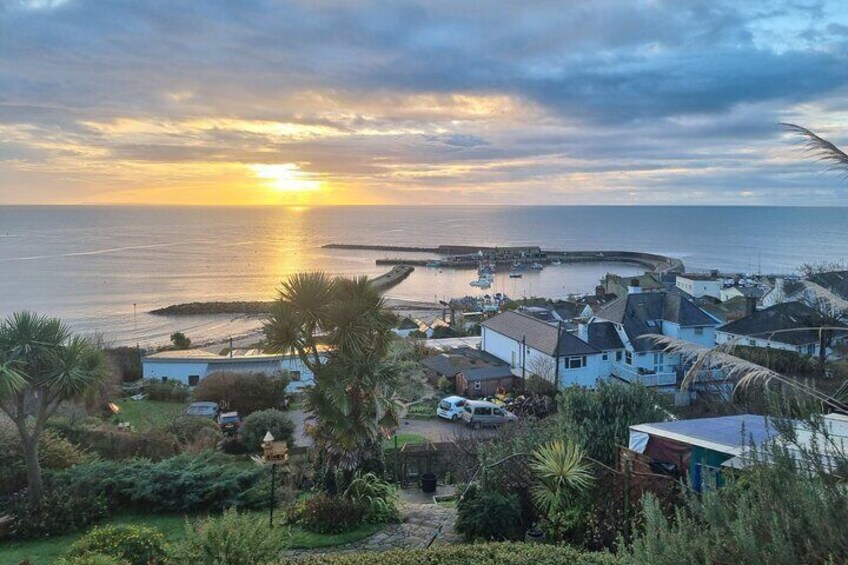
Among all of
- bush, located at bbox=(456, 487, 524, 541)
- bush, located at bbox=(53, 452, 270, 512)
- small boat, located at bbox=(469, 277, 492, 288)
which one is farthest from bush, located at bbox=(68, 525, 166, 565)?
small boat, located at bbox=(469, 277, 492, 288)

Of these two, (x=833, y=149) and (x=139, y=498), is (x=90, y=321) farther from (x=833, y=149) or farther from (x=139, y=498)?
(x=833, y=149)

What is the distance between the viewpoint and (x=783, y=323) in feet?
97.8

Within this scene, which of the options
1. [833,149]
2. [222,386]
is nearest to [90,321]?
[222,386]

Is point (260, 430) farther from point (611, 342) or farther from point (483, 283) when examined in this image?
point (483, 283)

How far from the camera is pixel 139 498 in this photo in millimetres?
11531

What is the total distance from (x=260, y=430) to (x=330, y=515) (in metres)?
8.21

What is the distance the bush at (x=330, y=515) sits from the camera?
387 inches

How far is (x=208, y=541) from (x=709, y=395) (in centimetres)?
2068

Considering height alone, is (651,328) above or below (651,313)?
→ below

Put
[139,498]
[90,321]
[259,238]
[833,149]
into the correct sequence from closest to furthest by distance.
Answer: [833,149], [139,498], [90,321], [259,238]

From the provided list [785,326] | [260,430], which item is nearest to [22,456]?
[260,430]

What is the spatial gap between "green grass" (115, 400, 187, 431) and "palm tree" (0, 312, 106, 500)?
8637 millimetres

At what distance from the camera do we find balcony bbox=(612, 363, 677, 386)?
2606 cm

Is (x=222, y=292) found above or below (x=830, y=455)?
below
